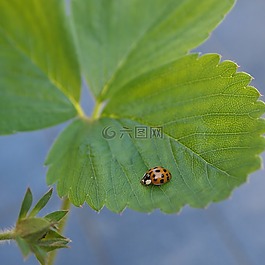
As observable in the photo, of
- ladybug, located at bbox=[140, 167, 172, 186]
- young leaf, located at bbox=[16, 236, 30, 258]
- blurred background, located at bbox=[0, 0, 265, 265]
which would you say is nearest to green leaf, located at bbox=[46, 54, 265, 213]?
ladybug, located at bbox=[140, 167, 172, 186]

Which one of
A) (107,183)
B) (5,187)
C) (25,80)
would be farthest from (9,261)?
(107,183)

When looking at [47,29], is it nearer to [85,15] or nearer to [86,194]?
[85,15]

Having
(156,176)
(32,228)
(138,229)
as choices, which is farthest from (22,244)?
(138,229)

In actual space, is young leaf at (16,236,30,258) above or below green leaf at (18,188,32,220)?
below

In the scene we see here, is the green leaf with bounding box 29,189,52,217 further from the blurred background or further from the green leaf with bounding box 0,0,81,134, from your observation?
the blurred background

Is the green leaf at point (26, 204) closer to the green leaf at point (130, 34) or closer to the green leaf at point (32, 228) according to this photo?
the green leaf at point (32, 228)

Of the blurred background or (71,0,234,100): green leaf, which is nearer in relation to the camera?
(71,0,234,100): green leaf
